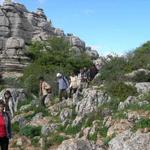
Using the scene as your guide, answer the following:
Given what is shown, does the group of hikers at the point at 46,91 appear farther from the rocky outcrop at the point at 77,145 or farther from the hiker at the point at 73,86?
the rocky outcrop at the point at 77,145

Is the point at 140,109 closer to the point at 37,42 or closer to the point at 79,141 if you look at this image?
the point at 79,141

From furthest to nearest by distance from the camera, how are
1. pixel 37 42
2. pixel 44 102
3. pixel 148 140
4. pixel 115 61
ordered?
1. pixel 37 42
2. pixel 115 61
3. pixel 44 102
4. pixel 148 140

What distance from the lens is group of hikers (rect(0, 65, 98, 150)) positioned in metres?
Result: 11.8

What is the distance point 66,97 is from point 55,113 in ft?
9.18

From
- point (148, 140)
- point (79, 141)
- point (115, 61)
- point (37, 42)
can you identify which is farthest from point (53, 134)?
point (37, 42)

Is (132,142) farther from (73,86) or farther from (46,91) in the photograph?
(73,86)

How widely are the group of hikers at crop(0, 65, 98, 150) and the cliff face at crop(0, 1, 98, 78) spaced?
23079mm

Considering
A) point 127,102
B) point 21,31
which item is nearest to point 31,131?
point 127,102

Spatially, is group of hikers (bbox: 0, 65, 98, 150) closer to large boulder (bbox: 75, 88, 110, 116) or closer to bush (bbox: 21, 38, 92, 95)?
large boulder (bbox: 75, 88, 110, 116)

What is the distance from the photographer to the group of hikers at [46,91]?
1184 centimetres

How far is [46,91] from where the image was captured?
2139cm

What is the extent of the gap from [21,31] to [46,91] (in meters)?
40.8

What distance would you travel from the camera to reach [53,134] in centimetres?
1698

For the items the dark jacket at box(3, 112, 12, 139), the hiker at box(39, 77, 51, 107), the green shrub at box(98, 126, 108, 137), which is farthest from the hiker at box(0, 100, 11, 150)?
the hiker at box(39, 77, 51, 107)
